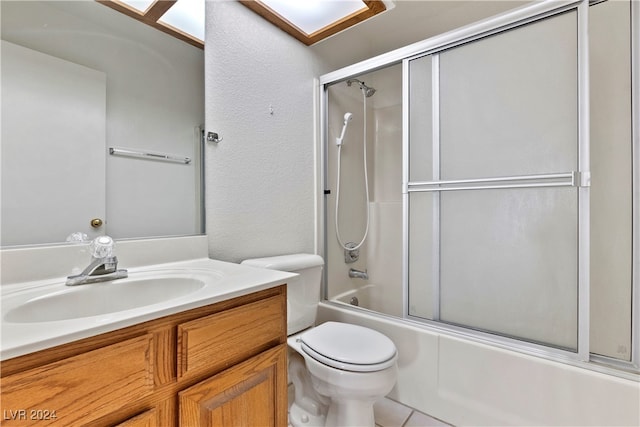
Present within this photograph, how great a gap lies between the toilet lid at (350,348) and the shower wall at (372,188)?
60cm

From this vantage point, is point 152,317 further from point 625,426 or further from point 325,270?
point 625,426

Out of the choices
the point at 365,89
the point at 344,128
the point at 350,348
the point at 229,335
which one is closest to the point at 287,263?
the point at 350,348

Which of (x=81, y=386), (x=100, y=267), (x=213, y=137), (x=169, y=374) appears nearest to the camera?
(x=81, y=386)

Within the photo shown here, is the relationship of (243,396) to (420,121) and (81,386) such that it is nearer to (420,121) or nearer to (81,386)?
(81,386)

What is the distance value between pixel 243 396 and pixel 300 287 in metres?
0.71

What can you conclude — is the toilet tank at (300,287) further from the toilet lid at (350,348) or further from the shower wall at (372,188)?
the shower wall at (372,188)

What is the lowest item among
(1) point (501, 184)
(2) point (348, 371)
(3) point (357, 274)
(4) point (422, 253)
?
(2) point (348, 371)

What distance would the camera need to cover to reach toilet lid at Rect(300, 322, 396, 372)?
1.09 metres

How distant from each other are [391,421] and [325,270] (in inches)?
35.1

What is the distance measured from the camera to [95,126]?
100 cm

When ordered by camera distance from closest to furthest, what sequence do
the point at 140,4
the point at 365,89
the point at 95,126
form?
the point at 95,126
the point at 140,4
the point at 365,89

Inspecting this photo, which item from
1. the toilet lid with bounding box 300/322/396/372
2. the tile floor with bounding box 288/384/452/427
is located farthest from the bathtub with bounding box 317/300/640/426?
the toilet lid with bounding box 300/322/396/372

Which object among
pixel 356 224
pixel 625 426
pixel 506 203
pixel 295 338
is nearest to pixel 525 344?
pixel 625 426

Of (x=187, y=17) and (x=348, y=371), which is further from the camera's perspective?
(x=187, y=17)
